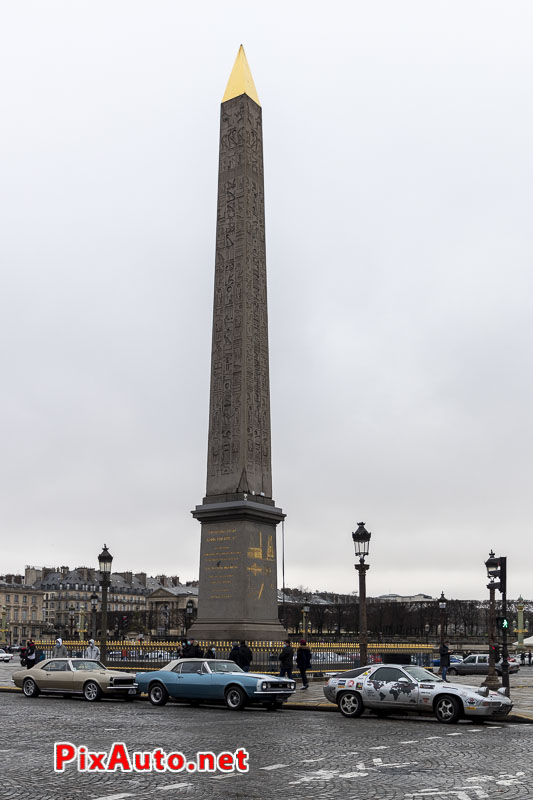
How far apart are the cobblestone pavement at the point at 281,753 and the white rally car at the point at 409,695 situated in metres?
0.32

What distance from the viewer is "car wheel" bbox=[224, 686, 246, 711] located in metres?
21.5

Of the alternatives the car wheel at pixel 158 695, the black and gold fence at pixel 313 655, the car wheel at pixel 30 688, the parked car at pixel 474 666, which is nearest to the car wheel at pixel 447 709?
the car wheel at pixel 158 695

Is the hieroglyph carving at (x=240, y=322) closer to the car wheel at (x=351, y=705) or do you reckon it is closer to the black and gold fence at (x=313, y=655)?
the black and gold fence at (x=313, y=655)

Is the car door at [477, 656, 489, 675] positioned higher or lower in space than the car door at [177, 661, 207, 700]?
lower

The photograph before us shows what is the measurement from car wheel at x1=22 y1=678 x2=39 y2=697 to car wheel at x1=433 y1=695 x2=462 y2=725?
39.7 ft

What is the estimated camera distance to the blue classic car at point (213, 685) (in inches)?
845

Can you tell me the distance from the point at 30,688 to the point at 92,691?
259 cm

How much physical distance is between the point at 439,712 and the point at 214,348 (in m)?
16.9

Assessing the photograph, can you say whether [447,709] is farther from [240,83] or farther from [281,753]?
[240,83]

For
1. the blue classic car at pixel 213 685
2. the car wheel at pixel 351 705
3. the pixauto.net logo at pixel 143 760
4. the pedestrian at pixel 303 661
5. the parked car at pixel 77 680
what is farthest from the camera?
the pedestrian at pixel 303 661

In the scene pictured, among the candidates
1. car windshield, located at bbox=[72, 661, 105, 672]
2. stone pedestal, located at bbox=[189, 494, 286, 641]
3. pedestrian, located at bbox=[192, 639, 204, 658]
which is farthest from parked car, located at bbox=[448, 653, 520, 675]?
car windshield, located at bbox=[72, 661, 105, 672]

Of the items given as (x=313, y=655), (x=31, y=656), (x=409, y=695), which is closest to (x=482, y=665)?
(x=313, y=655)

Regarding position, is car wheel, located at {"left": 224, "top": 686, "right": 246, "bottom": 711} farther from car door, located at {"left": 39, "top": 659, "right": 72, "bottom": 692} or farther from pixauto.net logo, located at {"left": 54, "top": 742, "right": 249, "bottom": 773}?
pixauto.net logo, located at {"left": 54, "top": 742, "right": 249, "bottom": 773}

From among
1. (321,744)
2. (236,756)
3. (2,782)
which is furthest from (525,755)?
(2,782)
